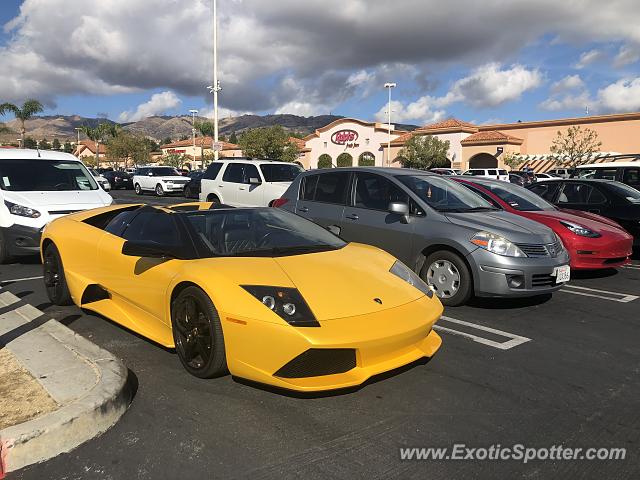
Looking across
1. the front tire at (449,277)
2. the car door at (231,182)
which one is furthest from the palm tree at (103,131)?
the front tire at (449,277)

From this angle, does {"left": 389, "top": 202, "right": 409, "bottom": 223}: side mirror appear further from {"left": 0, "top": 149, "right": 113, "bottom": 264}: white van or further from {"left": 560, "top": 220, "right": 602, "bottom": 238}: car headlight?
{"left": 0, "top": 149, "right": 113, "bottom": 264}: white van

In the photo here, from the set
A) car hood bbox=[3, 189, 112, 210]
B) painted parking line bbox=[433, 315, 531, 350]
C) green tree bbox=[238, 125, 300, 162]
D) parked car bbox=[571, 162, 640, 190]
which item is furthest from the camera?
green tree bbox=[238, 125, 300, 162]

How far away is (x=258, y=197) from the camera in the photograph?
479 inches

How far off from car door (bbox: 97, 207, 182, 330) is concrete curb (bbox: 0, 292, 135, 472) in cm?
46

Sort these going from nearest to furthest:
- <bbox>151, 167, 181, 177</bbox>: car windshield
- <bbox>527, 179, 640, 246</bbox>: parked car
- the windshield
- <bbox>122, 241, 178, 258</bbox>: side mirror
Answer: <bbox>122, 241, 178, 258</bbox>: side mirror < <bbox>527, 179, 640, 246</bbox>: parked car < the windshield < <bbox>151, 167, 181, 177</bbox>: car windshield

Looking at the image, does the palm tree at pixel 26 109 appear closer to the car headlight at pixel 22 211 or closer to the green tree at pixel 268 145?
the green tree at pixel 268 145

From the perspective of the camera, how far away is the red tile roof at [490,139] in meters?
41.5

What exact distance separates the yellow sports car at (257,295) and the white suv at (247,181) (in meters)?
7.29

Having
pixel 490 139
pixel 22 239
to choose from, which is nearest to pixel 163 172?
pixel 22 239

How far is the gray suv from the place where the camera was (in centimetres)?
531

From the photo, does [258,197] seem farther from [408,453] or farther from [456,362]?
[408,453]

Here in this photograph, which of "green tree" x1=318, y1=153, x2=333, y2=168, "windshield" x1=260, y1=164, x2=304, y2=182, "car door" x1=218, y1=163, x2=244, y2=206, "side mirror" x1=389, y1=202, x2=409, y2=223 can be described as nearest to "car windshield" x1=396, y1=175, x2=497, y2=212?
"side mirror" x1=389, y1=202, x2=409, y2=223

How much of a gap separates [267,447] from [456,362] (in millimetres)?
1856

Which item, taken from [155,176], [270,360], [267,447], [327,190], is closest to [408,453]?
[267,447]
